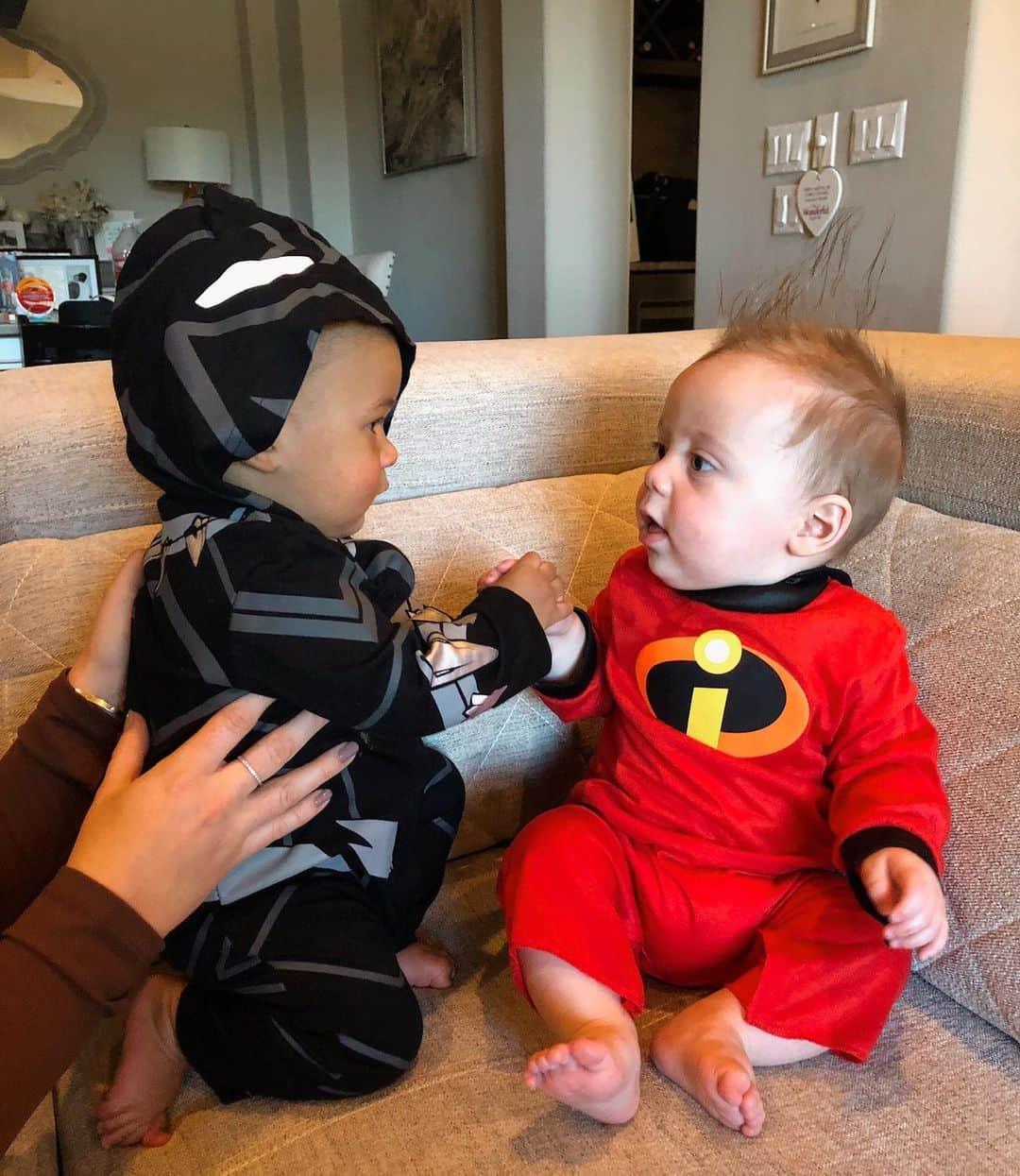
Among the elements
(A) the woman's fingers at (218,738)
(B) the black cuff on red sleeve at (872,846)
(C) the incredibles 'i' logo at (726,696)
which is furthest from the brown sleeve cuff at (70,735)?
(B) the black cuff on red sleeve at (872,846)

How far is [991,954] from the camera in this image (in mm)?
770

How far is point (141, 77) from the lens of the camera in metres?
4.67

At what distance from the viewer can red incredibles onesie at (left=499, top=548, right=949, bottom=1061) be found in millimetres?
783

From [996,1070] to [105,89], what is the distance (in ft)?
17.2

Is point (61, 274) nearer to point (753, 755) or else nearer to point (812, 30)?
point (812, 30)

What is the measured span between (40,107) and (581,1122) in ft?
16.8

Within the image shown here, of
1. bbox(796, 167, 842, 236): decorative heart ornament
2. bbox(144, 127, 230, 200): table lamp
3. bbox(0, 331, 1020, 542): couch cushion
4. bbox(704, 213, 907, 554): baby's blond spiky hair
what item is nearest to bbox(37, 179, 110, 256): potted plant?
bbox(144, 127, 230, 200): table lamp

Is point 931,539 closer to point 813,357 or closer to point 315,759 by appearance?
point 813,357

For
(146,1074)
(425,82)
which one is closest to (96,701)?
(146,1074)

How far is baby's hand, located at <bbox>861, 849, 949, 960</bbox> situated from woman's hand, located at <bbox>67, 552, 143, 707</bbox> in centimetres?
62

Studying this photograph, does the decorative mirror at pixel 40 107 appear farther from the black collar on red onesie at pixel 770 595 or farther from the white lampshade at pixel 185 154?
the black collar on red onesie at pixel 770 595

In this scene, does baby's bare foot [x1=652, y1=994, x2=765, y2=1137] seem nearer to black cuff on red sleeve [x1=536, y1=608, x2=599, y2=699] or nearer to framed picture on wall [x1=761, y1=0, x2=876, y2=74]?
black cuff on red sleeve [x1=536, y1=608, x2=599, y2=699]

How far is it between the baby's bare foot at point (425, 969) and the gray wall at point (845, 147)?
1424 millimetres

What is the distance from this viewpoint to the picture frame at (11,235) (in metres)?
4.47
